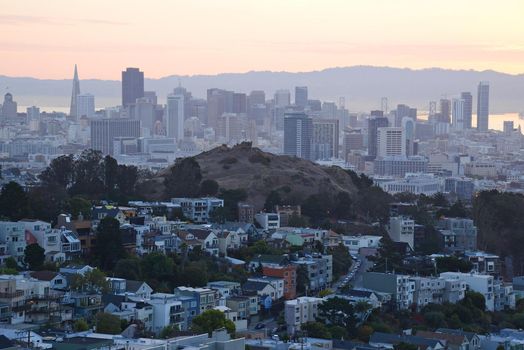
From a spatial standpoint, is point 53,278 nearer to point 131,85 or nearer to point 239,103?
point 239,103

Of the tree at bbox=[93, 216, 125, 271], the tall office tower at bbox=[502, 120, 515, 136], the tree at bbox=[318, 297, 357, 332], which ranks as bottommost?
the tree at bbox=[318, 297, 357, 332]

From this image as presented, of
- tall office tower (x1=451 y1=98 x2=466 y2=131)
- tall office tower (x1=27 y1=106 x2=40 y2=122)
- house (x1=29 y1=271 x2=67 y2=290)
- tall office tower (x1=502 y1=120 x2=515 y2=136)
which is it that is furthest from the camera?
tall office tower (x1=451 y1=98 x2=466 y2=131)

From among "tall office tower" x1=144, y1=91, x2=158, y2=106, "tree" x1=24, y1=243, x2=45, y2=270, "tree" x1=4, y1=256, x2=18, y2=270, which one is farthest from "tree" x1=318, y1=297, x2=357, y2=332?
"tall office tower" x1=144, y1=91, x2=158, y2=106

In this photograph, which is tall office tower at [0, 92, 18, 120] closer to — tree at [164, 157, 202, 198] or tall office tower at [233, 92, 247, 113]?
tall office tower at [233, 92, 247, 113]

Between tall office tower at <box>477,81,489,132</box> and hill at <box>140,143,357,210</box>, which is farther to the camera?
tall office tower at <box>477,81,489,132</box>

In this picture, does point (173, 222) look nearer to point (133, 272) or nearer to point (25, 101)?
point (133, 272)

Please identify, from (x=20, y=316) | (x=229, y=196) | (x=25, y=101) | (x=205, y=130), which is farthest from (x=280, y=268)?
(x=25, y=101)

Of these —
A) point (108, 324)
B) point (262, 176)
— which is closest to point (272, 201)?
point (262, 176)
